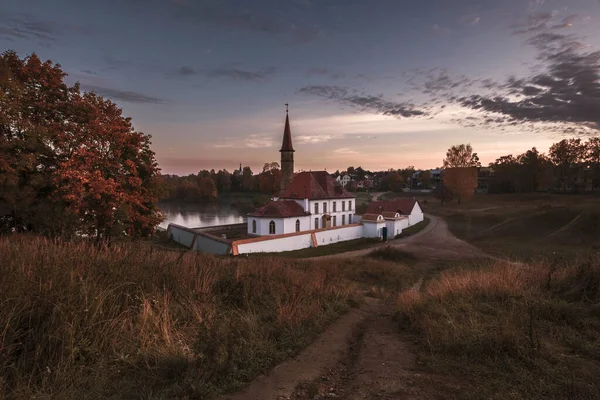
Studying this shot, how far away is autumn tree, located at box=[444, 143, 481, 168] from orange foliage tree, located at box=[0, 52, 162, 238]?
48.7 metres

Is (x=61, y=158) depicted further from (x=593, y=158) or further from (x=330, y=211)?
(x=593, y=158)

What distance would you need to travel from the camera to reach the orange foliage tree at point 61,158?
11.9m

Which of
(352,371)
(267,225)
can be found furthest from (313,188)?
(352,371)

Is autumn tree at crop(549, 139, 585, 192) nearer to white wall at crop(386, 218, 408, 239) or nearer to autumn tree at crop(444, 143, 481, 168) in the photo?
autumn tree at crop(444, 143, 481, 168)

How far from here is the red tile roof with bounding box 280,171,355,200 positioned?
37.8 metres

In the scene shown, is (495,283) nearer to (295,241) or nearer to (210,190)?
(295,241)

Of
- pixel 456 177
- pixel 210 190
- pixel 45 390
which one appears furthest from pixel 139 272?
pixel 210 190

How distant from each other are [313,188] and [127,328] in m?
34.9

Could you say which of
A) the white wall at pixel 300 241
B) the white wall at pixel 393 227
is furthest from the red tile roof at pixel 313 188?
the white wall at pixel 393 227

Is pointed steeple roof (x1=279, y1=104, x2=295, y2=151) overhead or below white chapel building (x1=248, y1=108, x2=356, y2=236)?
overhead

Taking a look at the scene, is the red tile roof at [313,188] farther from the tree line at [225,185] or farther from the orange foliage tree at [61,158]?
the tree line at [225,185]

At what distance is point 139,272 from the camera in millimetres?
5363

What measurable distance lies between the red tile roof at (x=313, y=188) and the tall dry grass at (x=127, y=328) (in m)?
31.3

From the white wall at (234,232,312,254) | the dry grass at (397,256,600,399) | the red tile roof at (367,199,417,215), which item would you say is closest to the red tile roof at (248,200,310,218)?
the white wall at (234,232,312,254)
